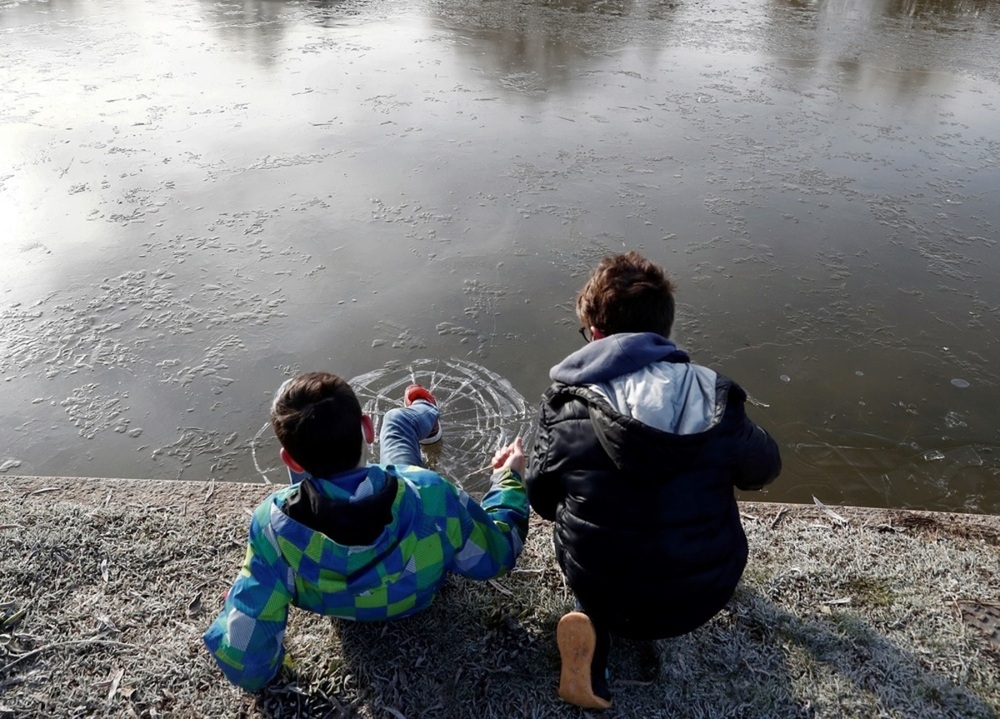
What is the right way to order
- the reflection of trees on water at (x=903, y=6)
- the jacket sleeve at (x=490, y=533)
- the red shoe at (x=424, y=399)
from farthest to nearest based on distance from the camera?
the reflection of trees on water at (x=903, y=6) < the red shoe at (x=424, y=399) < the jacket sleeve at (x=490, y=533)

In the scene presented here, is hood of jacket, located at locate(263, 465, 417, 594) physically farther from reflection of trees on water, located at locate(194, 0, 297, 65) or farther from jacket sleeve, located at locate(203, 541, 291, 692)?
reflection of trees on water, located at locate(194, 0, 297, 65)

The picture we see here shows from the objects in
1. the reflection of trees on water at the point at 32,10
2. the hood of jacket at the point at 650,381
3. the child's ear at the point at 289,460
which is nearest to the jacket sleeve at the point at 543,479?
the hood of jacket at the point at 650,381

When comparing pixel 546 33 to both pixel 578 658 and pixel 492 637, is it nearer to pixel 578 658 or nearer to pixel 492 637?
pixel 492 637

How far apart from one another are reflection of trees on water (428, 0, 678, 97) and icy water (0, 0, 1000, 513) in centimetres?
11

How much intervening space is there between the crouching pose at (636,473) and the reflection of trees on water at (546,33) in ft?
24.9

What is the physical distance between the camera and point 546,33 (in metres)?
11.6

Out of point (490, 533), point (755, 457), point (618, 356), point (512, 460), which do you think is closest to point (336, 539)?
point (490, 533)

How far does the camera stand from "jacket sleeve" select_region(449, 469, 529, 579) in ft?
8.32

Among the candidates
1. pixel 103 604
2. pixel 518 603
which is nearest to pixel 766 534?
pixel 518 603

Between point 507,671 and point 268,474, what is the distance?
77.0 inches

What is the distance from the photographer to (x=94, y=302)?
512 cm

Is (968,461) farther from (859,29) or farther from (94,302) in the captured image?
(859,29)

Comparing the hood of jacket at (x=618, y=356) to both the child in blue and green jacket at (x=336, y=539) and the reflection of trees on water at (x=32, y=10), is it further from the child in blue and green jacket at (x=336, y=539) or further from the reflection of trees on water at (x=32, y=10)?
the reflection of trees on water at (x=32, y=10)

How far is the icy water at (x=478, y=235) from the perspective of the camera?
4320mm
